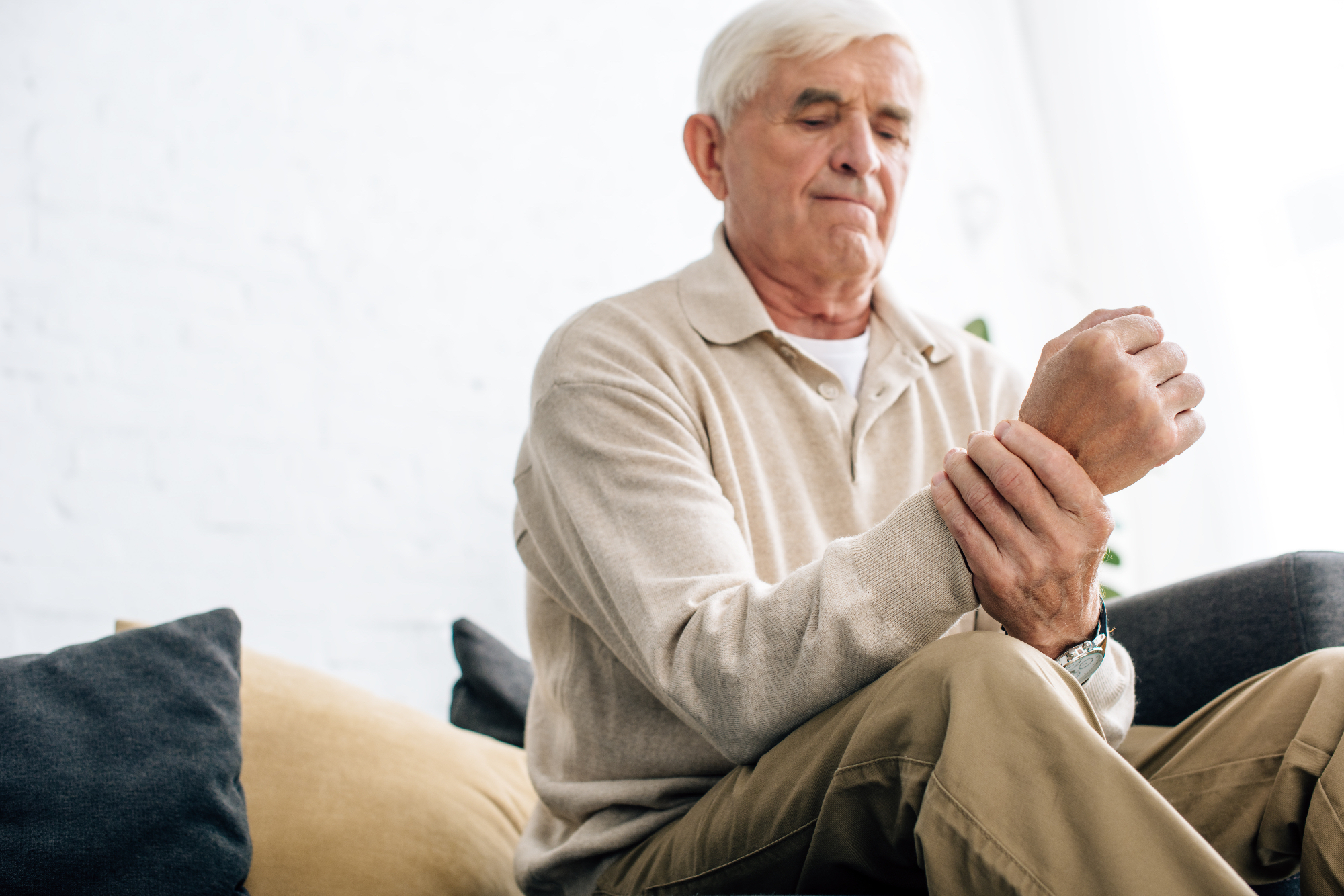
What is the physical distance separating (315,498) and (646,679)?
1.20m

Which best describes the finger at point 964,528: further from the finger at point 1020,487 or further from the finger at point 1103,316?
the finger at point 1103,316

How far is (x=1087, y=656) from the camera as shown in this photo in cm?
→ 90

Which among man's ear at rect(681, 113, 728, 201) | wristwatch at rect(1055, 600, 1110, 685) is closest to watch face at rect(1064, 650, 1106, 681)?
wristwatch at rect(1055, 600, 1110, 685)

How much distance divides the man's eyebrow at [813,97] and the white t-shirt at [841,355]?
0.29 metres

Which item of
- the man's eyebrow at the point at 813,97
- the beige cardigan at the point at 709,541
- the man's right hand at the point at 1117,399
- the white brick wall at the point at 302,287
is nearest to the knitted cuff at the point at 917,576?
the beige cardigan at the point at 709,541

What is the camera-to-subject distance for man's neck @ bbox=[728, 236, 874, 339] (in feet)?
4.43

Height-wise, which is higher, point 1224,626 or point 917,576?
point 917,576

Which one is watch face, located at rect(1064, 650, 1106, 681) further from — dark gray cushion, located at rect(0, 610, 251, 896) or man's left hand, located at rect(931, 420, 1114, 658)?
dark gray cushion, located at rect(0, 610, 251, 896)

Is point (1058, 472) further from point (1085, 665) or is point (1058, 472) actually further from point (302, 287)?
point (302, 287)

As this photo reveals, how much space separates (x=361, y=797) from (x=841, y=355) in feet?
2.67

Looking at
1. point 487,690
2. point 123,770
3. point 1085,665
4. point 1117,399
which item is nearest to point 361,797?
point 123,770

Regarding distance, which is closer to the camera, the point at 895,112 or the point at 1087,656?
the point at 1087,656

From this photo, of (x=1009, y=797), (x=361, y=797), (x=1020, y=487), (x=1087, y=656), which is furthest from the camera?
(x=361, y=797)

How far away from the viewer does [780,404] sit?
1.22 meters
